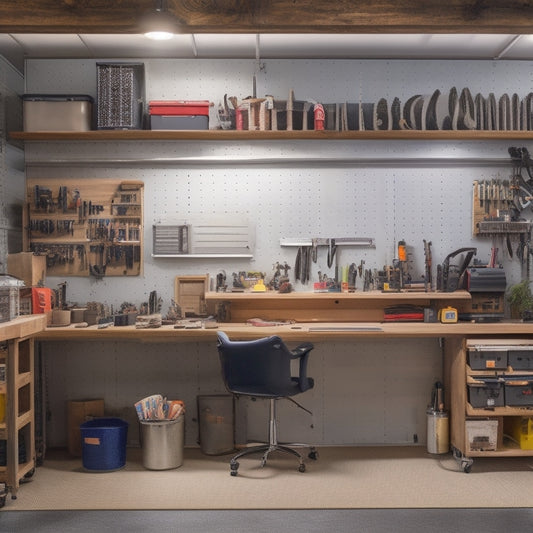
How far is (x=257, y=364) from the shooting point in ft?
14.9

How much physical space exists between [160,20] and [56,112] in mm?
2289

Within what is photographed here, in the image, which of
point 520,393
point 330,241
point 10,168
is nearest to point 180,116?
point 10,168

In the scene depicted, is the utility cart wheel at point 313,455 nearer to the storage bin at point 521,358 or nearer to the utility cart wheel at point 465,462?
the utility cart wheel at point 465,462

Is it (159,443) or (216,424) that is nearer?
(159,443)

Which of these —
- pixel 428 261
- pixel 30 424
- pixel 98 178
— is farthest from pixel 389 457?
pixel 98 178

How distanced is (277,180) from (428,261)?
1387 mm

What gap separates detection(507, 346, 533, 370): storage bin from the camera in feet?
15.5

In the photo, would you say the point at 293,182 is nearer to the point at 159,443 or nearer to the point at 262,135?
the point at 262,135

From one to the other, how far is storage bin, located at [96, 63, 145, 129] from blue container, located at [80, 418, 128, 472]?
231 centimetres

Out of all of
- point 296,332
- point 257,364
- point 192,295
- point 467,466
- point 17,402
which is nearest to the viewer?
point 17,402

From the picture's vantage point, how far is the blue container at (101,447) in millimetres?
4711

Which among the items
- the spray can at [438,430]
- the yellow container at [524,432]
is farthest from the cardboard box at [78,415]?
the yellow container at [524,432]

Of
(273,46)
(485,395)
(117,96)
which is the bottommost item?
(485,395)

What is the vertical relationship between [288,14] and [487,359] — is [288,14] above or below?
above
